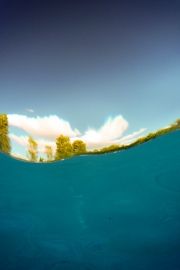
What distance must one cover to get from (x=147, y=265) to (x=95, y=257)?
184cm

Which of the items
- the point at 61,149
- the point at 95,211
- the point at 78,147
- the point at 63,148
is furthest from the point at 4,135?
the point at 95,211

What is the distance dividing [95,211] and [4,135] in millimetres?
7388

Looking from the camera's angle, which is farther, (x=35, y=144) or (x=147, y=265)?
(x=35, y=144)

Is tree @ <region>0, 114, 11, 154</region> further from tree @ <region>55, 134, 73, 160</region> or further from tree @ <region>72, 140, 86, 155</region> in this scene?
tree @ <region>72, 140, 86, 155</region>

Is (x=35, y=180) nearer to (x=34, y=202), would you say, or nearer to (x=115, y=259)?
(x=34, y=202)

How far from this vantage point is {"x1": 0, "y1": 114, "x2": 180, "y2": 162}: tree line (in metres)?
7.98

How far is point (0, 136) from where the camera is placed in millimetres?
8656

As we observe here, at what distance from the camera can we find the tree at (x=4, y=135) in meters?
8.27

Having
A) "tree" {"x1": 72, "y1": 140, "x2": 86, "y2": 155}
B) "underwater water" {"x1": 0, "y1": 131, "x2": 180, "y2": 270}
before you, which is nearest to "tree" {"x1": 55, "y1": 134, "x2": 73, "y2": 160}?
"tree" {"x1": 72, "y1": 140, "x2": 86, "y2": 155}

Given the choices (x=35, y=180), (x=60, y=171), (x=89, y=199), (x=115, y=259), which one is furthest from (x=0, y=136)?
(x=115, y=259)

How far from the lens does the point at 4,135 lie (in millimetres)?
8750

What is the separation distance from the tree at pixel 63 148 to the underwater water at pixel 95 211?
444 mm

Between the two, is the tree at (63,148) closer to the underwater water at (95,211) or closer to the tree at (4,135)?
the underwater water at (95,211)

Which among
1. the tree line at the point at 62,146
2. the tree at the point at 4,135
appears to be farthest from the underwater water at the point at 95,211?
the tree at the point at 4,135
